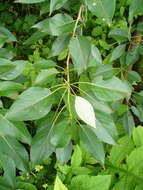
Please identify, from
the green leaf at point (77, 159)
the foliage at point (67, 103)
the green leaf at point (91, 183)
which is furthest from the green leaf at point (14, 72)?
the green leaf at point (77, 159)

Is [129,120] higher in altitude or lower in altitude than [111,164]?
higher

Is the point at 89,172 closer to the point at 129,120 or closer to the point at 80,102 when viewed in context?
the point at 129,120

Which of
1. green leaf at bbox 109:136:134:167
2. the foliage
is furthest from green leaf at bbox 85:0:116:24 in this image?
green leaf at bbox 109:136:134:167

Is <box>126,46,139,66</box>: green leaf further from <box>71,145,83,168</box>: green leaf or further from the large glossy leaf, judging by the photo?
the large glossy leaf

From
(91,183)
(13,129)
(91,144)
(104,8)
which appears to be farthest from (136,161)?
(104,8)

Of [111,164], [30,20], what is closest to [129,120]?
[111,164]
